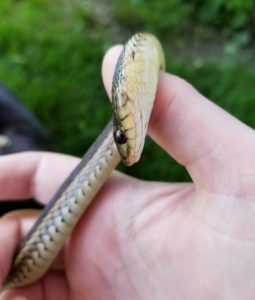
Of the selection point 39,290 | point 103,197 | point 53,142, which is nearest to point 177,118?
point 103,197

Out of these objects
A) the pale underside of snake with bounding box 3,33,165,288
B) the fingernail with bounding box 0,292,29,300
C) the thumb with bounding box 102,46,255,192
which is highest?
the thumb with bounding box 102,46,255,192

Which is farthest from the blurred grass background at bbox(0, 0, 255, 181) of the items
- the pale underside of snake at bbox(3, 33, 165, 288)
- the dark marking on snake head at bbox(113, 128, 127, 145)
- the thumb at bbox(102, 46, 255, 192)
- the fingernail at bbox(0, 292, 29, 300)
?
the dark marking on snake head at bbox(113, 128, 127, 145)

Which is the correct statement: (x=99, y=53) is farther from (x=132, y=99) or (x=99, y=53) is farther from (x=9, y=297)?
(x=132, y=99)

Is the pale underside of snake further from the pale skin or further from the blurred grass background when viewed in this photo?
the blurred grass background

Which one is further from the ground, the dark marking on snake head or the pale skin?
the dark marking on snake head

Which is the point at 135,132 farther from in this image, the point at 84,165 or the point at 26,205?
the point at 26,205
